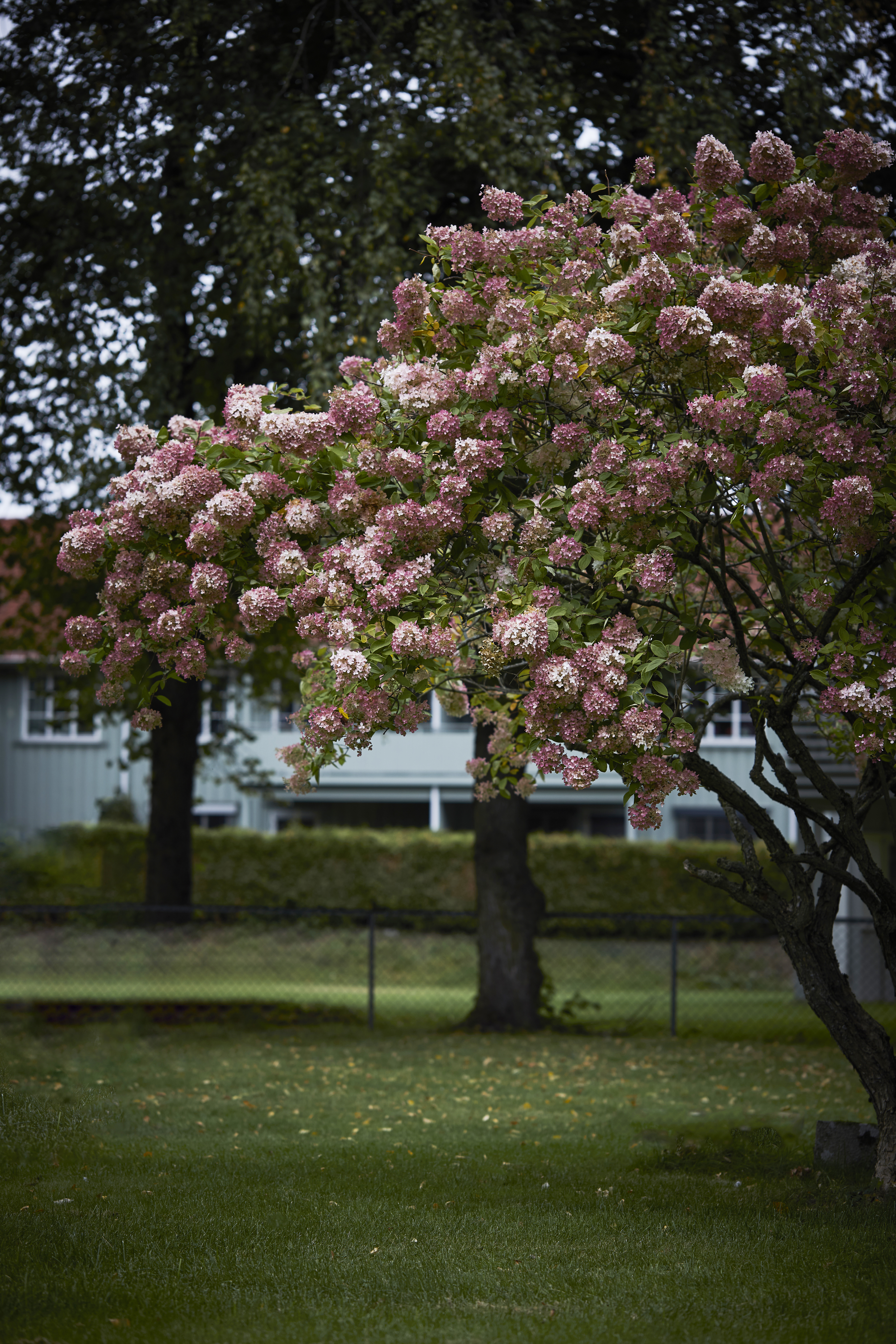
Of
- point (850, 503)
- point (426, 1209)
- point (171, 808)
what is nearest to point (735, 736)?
point (171, 808)

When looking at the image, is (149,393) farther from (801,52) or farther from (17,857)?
(17,857)

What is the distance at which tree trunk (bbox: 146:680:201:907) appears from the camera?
15141 millimetres

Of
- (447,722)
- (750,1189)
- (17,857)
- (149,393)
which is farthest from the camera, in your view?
(447,722)

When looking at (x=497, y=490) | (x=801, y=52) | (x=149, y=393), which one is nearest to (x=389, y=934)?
(x=149, y=393)

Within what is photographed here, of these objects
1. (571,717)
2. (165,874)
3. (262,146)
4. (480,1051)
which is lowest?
(480,1051)

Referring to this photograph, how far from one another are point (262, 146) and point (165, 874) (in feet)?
27.2

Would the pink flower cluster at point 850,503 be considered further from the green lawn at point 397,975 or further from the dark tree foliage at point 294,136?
the green lawn at point 397,975

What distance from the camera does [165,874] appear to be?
49.8 feet

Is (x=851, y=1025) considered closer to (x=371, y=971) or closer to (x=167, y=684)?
(x=371, y=971)

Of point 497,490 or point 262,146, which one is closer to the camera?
point 497,490

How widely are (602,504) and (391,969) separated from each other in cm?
1461

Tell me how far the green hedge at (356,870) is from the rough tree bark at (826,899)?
1470 centimetres

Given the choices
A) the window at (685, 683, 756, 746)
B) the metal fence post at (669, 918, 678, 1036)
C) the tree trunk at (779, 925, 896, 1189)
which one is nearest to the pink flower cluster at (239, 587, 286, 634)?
the tree trunk at (779, 925, 896, 1189)

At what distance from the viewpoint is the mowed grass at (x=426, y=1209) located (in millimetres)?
4281
